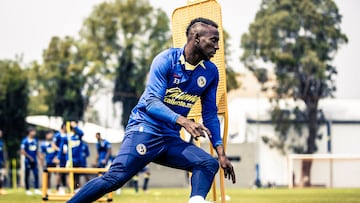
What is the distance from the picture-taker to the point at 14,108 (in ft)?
195

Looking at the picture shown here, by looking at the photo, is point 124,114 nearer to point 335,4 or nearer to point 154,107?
point 335,4

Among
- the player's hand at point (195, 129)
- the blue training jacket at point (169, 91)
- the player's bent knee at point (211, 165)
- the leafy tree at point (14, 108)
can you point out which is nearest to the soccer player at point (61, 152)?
the blue training jacket at point (169, 91)

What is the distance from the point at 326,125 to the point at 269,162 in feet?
16.4

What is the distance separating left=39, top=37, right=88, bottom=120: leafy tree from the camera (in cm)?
5484

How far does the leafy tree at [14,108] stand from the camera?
194ft

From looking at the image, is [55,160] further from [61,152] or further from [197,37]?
[197,37]

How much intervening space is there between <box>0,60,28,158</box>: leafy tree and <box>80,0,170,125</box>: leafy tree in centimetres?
663

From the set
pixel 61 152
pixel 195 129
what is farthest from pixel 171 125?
pixel 61 152

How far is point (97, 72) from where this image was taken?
55281mm

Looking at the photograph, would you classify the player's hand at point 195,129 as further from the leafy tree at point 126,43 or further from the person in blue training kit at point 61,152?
the leafy tree at point 126,43

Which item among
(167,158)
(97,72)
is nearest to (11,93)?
(97,72)

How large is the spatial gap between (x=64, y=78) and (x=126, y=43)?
4.60 meters

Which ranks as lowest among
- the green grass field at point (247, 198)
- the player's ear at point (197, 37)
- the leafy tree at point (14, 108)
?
the green grass field at point (247, 198)

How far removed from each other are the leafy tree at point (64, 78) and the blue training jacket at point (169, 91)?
46022 mm
